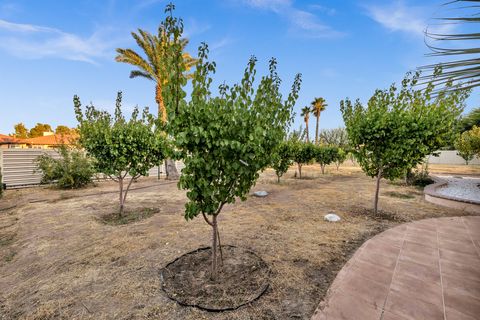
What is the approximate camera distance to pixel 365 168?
6.78 metres

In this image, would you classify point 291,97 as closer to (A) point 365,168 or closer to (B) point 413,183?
(A) point 365,168

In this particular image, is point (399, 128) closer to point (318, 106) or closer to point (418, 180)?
point (418, 180)

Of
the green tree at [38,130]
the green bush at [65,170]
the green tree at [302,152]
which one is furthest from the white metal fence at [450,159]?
the green tree at [38,130]

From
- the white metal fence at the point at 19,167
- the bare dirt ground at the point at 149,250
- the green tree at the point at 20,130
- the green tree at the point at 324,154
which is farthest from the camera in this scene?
the green tree at the point at 20,130

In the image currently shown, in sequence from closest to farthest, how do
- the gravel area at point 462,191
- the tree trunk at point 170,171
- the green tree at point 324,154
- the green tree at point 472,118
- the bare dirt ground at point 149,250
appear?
the green tree at point 472,118 < the bare dirt ground at point 149,250 < the gravel area at point 462,191 < the tree trunk at point 170,171 < the green tree at point 324,154

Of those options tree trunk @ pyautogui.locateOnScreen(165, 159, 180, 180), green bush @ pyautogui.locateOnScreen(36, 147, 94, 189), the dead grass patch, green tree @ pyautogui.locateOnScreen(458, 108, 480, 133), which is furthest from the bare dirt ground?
tree trunk @ pyautogui.locateOnScreen(165, 159, 180, 180)

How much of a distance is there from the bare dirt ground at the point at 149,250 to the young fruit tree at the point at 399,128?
5.48 feet

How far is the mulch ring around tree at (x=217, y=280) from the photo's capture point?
290cm

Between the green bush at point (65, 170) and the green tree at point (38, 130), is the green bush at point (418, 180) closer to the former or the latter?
the green bush at point (65, 170)

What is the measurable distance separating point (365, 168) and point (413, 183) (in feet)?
26.4

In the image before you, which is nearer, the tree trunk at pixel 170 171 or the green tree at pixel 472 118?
the green tree at pixel 472 118

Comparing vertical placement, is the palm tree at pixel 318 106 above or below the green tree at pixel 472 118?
above

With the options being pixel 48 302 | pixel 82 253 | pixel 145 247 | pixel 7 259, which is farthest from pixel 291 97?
pixel 7 259

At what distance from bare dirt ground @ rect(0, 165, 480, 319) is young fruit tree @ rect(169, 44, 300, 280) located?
1453 millimetres
